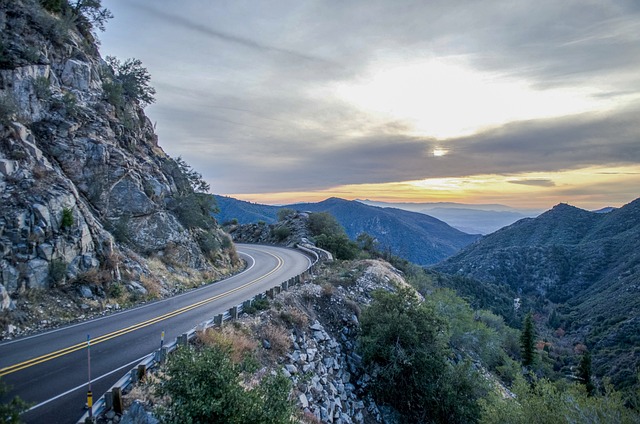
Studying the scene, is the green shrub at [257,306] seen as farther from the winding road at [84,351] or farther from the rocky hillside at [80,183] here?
the rocky hillside at [80,183]

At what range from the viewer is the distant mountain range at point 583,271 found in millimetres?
67188

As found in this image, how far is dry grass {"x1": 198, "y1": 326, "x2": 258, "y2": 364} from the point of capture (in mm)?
11727

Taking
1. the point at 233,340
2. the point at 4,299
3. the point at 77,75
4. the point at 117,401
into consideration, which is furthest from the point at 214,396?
the point at 77,75

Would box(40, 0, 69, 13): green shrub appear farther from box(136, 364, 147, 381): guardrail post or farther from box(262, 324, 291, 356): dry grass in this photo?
box(136, 364, 147, 381): guardrail post

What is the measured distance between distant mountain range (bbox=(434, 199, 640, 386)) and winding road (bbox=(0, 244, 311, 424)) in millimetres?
55040

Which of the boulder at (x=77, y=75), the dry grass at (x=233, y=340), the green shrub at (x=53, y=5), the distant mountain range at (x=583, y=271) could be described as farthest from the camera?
the distant mountain range at (x=583, y=271)

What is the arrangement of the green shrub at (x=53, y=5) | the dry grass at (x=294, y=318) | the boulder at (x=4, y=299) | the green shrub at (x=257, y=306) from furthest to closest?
the green shrub at (x=53, y=5) → the dry grass at (x=294, y=318) → the green shrub at (x=257, y=306) → the boulder at (x=4, y=299)

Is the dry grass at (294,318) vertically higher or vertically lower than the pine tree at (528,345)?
higher

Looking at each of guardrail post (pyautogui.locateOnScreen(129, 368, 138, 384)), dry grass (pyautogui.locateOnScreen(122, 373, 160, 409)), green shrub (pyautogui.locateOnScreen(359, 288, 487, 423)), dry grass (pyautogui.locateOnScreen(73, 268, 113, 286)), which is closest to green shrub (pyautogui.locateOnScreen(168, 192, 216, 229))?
dry grass (pyautogui.locateOnScreen(73, 268, 113, 286))

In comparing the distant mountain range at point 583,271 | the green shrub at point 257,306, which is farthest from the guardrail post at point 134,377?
the distant mountain range at point 583,271

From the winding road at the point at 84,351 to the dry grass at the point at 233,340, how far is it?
1925mm

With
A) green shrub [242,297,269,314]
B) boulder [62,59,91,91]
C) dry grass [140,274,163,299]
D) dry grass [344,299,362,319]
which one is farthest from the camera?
boulder [62,59,91,91]

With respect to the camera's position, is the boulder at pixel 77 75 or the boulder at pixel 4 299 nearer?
the boulder at pixel 4 299

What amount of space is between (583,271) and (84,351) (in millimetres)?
155167
